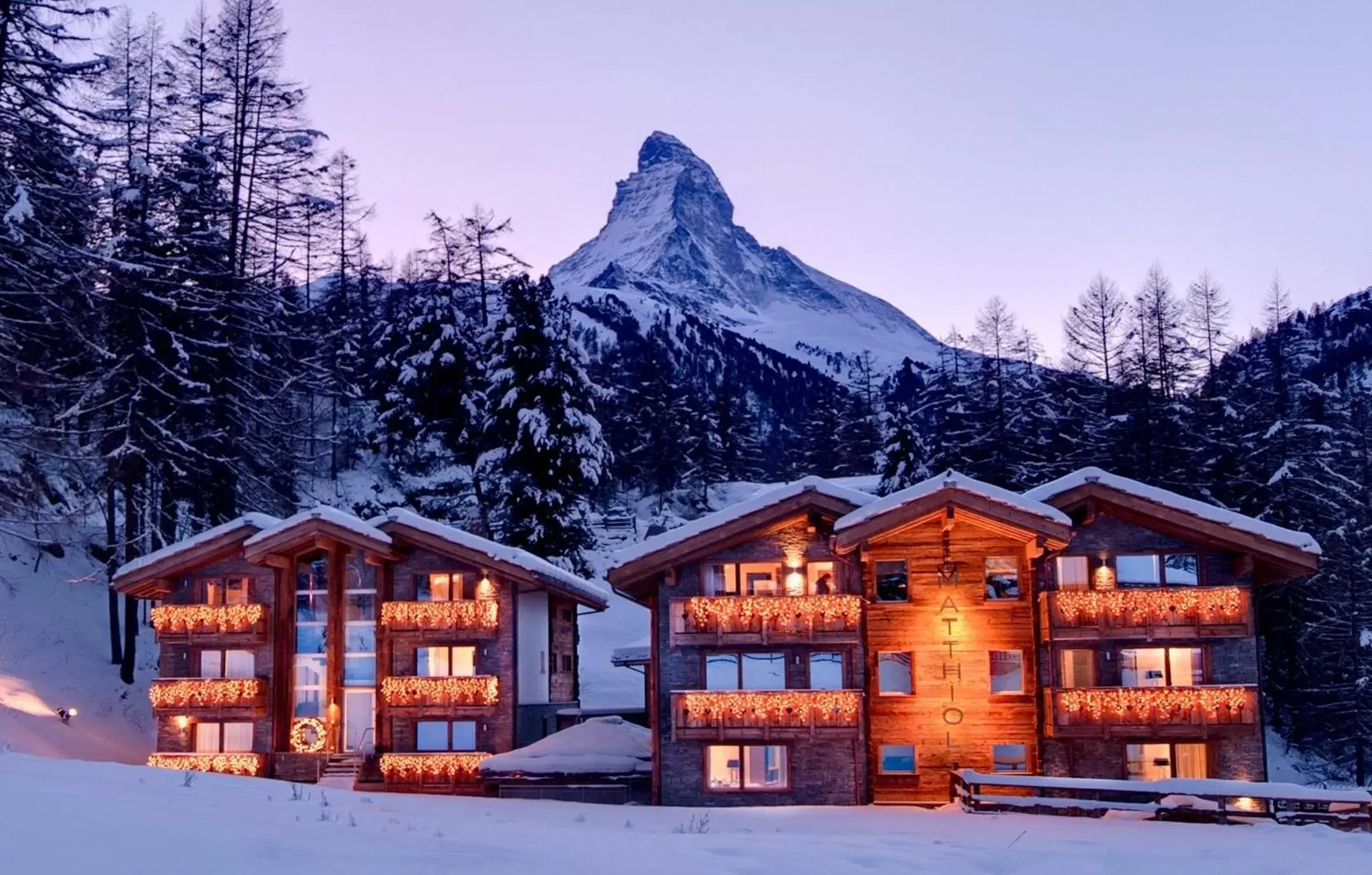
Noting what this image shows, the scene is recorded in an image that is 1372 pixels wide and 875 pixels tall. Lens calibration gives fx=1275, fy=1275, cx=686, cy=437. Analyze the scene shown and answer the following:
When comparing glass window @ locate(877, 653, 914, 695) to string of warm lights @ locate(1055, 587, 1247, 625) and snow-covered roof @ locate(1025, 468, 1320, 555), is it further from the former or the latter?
snow-covered roof @ locate(1025, 468, 1320, 555)

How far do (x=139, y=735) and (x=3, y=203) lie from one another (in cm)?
1835

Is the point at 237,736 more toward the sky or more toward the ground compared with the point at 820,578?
more toward the ground

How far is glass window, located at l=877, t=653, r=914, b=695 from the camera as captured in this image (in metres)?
33.4

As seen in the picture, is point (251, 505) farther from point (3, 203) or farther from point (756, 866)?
point (756, 866)

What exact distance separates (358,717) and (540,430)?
12.9m

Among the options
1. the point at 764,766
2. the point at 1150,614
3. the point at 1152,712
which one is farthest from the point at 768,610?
the point at 1152,712

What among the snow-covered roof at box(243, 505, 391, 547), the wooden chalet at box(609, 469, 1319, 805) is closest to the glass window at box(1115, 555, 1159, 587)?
the wooden chalet at box(609, 469, 1319, 805)

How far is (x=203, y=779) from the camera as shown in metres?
19.2

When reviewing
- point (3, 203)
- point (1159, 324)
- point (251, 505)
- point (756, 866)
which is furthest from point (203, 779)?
point (1159, 324)

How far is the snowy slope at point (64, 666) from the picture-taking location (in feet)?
117

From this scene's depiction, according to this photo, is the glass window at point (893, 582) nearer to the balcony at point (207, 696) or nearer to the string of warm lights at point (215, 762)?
the balcony at point (207, 696)

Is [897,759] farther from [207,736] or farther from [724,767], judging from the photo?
[207,736]

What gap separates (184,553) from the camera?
36.8m

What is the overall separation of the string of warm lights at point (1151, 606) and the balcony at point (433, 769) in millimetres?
16351
